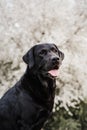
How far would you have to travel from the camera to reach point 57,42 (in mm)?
13422

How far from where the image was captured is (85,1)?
13.7 m

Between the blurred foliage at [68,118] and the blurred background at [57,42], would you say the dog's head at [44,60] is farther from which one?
the blurred foliage at [68,118]

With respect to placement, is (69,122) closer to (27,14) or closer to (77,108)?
(77,108)

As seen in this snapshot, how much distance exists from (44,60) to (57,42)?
5.77 m

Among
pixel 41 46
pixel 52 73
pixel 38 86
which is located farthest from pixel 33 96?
pixel 41 46

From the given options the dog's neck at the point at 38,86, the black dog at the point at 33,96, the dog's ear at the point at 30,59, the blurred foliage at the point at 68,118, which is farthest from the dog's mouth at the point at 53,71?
the blurred foliage at the point at 68,118

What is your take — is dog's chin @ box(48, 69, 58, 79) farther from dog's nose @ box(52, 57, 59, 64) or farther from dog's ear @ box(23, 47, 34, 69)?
dog's ear @ box(23, 47, 34, 69)

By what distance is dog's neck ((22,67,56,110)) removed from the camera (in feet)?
25.2

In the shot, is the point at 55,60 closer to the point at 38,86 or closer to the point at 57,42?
the point at 38,86

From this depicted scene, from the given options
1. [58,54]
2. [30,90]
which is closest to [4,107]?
[30,90]

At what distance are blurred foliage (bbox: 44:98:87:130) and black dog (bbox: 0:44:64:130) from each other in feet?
18.0

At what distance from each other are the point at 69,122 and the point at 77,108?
37 cm

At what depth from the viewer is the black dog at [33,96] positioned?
7582mm

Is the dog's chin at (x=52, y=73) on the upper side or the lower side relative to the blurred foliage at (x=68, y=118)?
upper
